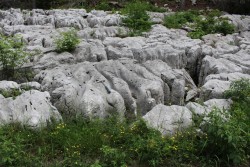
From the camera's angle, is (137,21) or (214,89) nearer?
(214,89)

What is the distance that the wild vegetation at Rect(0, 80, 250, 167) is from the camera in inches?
233

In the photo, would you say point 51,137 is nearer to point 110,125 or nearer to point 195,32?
point 110,125

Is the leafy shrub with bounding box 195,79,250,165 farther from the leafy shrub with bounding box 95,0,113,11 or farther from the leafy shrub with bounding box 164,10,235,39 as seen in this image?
the leafy shrub with bounding box 95,0,113,11

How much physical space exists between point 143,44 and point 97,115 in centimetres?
585

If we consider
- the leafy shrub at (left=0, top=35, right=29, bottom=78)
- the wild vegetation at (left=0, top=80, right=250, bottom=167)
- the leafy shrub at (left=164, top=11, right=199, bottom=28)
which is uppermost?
the leafy shrub at (left=164, top=11, right=199, bottom=28)

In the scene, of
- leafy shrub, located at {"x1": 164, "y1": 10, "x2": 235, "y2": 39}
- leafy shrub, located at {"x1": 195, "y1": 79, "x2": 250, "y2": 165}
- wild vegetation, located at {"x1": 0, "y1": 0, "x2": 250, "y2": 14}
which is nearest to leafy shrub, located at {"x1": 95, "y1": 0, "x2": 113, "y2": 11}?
wild vegetation, located at {"x1": 0, "y1": 0, "x2": 250, "y2": 14}

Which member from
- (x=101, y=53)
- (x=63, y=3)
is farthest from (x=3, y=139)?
(x=63, y=3)

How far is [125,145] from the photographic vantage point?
21.1 feet

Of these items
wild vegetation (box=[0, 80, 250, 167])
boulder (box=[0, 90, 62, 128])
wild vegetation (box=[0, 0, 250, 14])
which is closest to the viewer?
wild vegetation (box=[0, 80, 250, 167])

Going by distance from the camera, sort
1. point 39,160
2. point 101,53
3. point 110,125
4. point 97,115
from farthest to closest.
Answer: point 101,53 → point 97,115 → point 110,125 → point 39,160

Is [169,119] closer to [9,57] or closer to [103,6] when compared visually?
[9,57]

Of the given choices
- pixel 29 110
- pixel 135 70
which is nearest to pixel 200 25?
pixel 135 70

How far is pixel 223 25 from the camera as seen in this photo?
15.7 meters

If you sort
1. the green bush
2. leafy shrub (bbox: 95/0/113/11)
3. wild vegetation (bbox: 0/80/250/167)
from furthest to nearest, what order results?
leafy shrub (bbox: 95/0/113/11) < the green bush < wild vegetation (bbox: 0/80/250/167)
